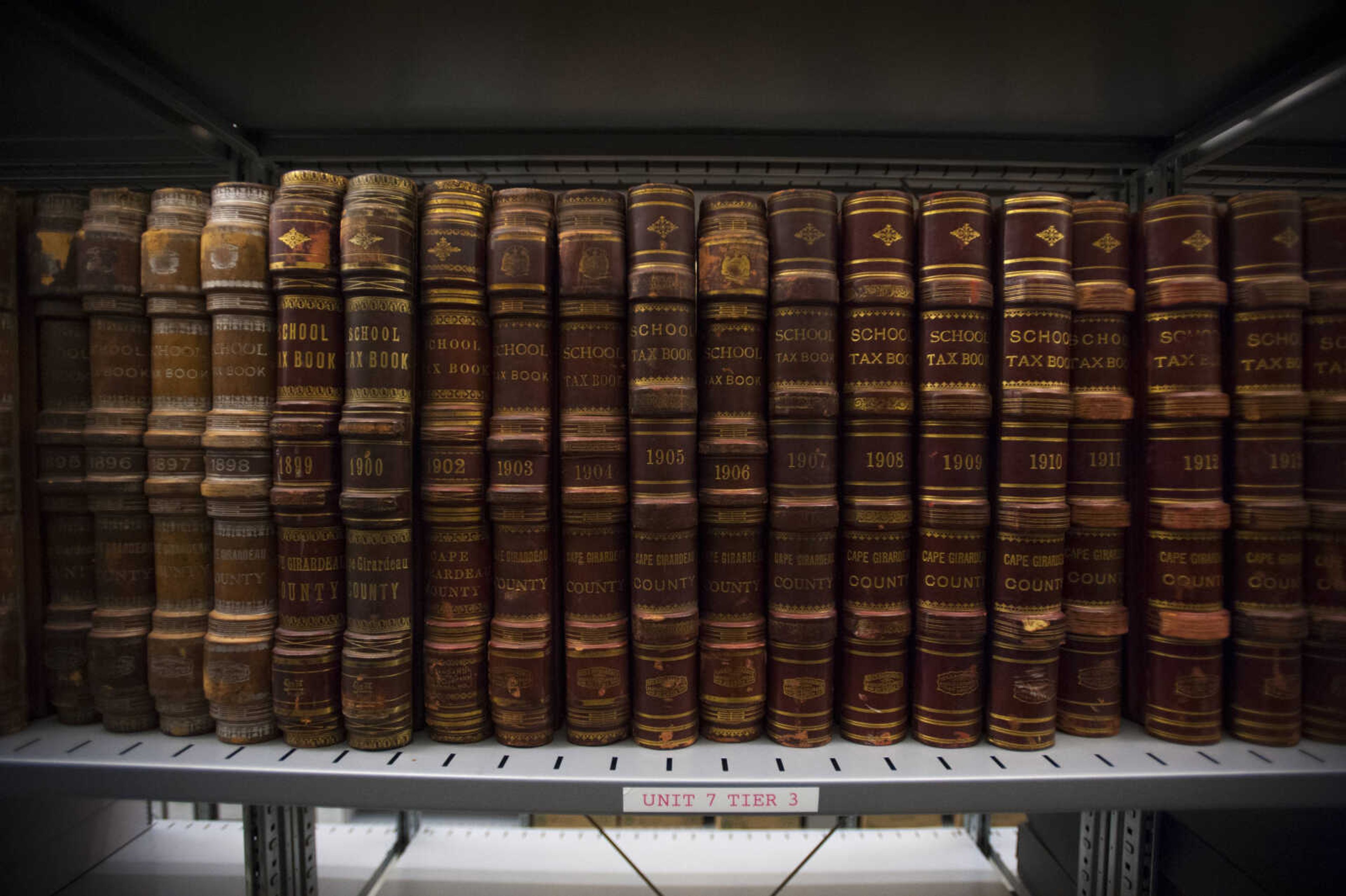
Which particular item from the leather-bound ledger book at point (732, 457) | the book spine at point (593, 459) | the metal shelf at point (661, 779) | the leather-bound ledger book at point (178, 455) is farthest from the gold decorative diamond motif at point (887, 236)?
the leather-bound ledger book at point (178, 455)

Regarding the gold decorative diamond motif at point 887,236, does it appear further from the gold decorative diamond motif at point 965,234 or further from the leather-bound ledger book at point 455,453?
A: the leather-bound ledger book at point 455,453

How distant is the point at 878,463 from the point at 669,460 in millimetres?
309

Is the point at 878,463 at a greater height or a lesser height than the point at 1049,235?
lesser

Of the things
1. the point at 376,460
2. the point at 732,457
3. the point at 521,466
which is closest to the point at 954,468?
the point at 732,457

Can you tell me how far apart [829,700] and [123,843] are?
4.82 feet

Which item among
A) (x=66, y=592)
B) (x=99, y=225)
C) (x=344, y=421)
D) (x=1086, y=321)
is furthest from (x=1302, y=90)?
(x=66, y=592)

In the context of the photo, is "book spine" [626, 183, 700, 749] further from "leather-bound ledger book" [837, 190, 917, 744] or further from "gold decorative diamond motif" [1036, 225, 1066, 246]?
"gold decorative diamond motif" [1036, 225, 1066, 246]

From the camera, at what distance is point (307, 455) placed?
37.4 inches

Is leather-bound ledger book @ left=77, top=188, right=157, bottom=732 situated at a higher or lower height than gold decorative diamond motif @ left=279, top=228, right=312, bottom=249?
lower

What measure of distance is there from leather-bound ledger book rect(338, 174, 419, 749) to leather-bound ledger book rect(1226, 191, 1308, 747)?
122cm

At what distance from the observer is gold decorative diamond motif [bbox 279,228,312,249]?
3.11ft

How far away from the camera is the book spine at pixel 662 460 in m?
0.95

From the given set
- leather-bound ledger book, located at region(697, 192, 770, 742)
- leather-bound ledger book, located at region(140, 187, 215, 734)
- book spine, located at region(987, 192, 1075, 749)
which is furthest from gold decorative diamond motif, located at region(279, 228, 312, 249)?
book spine, located at region(987, 192, 1075, 749)

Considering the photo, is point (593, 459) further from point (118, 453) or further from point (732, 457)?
point (118, 453)
